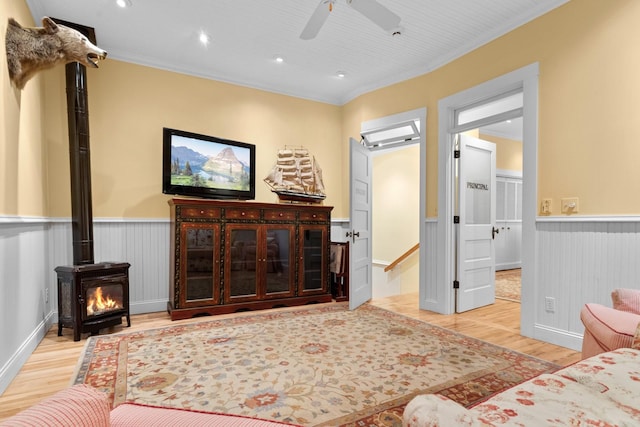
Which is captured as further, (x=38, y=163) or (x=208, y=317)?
(x=208, y=317)

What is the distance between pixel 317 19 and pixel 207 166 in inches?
86.2

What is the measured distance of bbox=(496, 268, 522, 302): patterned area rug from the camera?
4.75 meters

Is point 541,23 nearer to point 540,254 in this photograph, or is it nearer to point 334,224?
point 540,254

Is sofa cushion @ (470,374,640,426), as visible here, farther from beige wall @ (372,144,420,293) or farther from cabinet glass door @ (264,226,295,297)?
beige wall @ (372,144,420,293)

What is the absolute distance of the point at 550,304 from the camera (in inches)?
115

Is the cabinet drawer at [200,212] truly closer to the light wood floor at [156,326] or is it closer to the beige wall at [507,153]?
the light wood floor at [156,326]

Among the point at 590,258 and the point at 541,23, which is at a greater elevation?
the point at 541,23

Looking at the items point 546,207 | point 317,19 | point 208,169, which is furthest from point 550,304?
point 208,169

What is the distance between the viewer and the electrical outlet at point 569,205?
2.75m

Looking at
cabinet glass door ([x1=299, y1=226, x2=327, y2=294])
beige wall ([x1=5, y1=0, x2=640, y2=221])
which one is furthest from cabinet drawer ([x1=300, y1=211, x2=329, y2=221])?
beige wall ([x1=5, y1=0, x2=640, y2=221])

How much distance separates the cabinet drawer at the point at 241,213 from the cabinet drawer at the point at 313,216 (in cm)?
58

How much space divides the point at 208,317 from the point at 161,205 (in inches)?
55.4

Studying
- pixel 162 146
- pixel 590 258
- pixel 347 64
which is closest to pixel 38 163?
pixel 162 146

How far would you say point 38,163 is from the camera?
10.2ft
